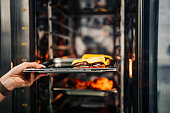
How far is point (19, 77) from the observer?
112 centimetres

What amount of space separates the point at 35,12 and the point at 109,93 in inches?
41.6

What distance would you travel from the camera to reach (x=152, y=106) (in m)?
1.08

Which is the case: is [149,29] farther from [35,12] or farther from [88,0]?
[88,0]

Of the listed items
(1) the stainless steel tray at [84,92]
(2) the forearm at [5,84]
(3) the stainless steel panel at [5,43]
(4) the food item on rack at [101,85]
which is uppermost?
(3) the stainless steel panel at [5,43]

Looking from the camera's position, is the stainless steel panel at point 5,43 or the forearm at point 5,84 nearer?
the forearm at point 5,84

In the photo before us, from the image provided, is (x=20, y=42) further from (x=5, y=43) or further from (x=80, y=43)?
(x=80, y=43)

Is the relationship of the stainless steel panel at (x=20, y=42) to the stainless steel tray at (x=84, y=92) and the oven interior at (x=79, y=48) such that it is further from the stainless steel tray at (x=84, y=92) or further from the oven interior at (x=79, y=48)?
the stainless steel tray at (x=84, y=92)

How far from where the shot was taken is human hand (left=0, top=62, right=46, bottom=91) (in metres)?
1.05

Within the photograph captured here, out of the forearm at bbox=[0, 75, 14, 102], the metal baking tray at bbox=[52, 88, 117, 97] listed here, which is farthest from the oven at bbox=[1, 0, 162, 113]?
the forearm at bbox=[0, 75, 14, 102]

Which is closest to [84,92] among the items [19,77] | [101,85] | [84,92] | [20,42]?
[84,92]

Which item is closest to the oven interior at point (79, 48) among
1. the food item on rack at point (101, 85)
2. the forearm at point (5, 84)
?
the food item on rack at point (101, 85)

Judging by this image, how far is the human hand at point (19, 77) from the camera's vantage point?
41.5 inches

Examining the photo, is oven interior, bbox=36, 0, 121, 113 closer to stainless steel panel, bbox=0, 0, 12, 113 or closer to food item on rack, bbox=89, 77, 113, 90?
food item on rack, bbox=89, 77, 113, 90

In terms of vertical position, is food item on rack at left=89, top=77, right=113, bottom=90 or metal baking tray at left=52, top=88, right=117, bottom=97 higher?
food item on rack at left=89, top=77, right=113, bottom=90
